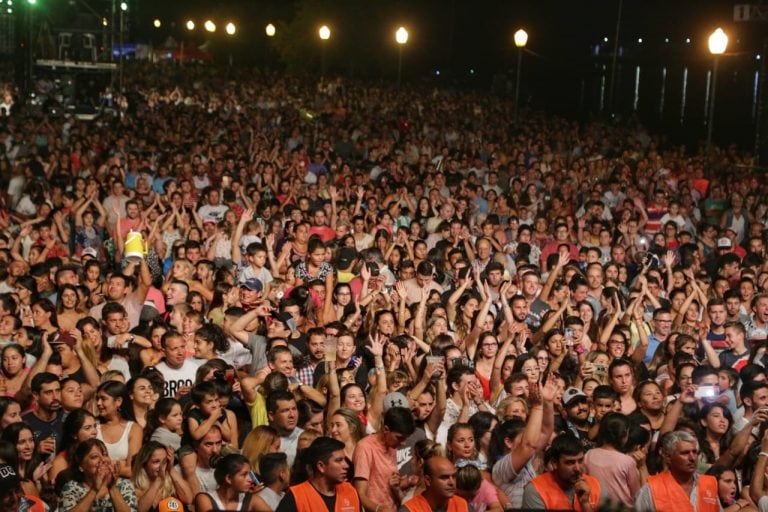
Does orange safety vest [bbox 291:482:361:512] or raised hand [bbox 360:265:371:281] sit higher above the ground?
raised hand [bbox 360:265:371:281]

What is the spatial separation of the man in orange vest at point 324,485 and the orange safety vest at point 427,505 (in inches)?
15.1

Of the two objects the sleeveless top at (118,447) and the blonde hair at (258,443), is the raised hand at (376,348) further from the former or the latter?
the sleeveless top at (118,447)

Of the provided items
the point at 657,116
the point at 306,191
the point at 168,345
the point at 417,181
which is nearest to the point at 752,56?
the point at 657,116

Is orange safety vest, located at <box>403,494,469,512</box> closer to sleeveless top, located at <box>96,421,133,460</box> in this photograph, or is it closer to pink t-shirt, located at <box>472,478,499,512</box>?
pink t-shirt, located at <box>472,478,499,512</box>

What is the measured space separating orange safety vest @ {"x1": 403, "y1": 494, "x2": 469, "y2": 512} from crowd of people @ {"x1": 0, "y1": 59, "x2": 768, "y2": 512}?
1 cm

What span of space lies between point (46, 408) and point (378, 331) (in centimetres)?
296

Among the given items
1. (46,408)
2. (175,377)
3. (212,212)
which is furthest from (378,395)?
(212,212)

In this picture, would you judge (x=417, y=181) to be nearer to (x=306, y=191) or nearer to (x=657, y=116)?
(x=306, y=191)

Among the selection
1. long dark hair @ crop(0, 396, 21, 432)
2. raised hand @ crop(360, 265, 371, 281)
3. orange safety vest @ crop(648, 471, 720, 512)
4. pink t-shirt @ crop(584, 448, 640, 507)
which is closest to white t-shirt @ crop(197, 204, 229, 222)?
raised hand @ crop(360, 265, 371, 281)

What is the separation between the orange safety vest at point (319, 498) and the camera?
6.06 metres

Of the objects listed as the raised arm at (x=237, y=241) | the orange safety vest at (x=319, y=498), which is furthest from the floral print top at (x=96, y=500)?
the raised arm at (x=237, y=241)

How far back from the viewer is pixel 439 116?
26.6 m

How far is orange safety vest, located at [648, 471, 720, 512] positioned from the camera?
6.32 metres

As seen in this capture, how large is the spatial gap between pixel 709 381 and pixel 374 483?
2.67 meters
